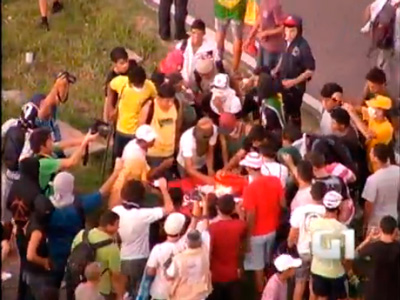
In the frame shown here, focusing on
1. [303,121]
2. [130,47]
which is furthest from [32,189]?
[130,47]

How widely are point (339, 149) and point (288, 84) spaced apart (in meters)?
1.84

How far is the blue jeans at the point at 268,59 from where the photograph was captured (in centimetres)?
1511

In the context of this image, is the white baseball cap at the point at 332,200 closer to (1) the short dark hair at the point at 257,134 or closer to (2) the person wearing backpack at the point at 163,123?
(1) the short dark hair at the point at 257,134

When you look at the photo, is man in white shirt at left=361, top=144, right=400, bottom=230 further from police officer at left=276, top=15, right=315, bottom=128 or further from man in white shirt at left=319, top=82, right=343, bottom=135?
police officer at left=276, top=15, right=315, bottom=128

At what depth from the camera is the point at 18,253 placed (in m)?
12.1

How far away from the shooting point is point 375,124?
43.8 feet

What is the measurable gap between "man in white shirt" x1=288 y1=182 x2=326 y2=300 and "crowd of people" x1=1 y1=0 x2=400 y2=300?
17 millimetres

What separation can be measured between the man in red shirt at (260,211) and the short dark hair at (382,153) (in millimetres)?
991

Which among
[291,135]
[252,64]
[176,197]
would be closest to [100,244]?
[176,197]

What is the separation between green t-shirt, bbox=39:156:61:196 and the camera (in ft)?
40.0

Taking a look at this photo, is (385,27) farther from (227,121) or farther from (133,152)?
(133,152)

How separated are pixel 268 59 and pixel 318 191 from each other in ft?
12.4

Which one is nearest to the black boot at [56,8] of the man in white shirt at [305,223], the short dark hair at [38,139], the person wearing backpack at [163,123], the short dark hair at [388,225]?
the person wearing backpack at [163,123]

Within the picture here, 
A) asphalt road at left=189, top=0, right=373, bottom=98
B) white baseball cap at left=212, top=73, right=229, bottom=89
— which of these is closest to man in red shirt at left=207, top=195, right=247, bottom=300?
white baseball cap at left=212, top=73, right=229, bottom=89
